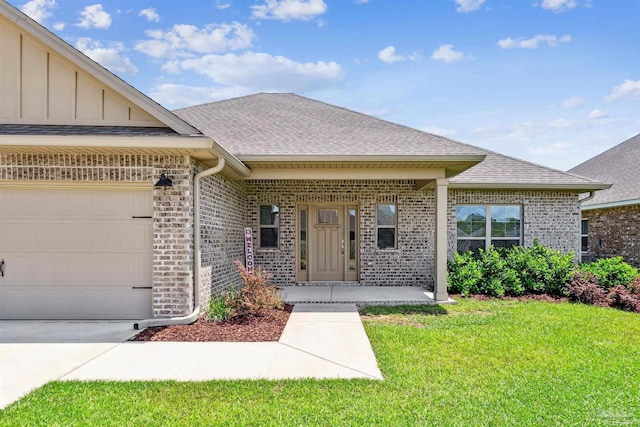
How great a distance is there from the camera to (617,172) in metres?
14.1

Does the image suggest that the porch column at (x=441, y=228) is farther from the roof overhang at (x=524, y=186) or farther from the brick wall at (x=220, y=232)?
the brick wall at (x=220, y=232)

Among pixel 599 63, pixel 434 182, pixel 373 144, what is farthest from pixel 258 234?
pixel 599 63

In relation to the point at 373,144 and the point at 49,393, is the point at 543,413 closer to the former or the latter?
the point at 49,393

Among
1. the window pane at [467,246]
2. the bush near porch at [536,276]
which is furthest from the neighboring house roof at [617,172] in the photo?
the window pane at [467,246]

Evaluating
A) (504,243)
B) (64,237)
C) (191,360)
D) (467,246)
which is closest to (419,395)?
(191,360)

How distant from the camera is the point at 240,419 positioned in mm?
3271

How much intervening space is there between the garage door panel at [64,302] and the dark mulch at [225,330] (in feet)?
3.20

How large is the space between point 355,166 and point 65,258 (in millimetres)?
5225

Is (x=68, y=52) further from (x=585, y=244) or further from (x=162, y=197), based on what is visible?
(x=585, y=244)

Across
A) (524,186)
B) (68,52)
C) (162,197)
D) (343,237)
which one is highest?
(68,52)

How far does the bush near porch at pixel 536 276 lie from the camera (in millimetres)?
9016

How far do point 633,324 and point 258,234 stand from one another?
7.87 metres

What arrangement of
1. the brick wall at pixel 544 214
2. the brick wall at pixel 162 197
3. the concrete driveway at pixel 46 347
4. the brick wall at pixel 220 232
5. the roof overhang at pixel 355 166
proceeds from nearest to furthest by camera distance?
1. the concrete driveway at pixel 46 347
2. the brick wall at pixel 162 197
3. the brick wall at pixel 220 232
4. the roof overhang at pixel 355 166
5. the brick wall at pixel 544 214

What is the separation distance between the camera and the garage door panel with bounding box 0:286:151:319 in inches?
255
